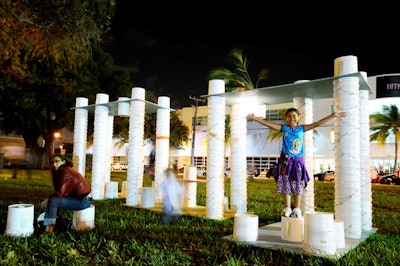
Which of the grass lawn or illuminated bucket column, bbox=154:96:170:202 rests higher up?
illuminated bucket column, bbox=154:96:170:202

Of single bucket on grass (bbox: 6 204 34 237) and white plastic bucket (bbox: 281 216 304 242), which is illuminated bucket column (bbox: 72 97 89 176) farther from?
white plastic bucket (bbox: 281 216 304 242)

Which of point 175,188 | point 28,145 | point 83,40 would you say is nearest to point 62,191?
point 175,188

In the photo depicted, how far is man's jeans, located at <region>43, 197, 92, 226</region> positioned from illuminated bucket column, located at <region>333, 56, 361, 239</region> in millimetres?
4060

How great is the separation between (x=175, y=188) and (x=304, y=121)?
2.90 meters

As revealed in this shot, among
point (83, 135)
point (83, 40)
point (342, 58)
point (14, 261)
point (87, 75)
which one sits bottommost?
point (14, 261)

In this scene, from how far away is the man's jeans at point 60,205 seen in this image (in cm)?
538

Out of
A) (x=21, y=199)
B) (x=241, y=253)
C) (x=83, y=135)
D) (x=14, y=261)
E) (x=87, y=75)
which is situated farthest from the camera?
(x=87, y=75)

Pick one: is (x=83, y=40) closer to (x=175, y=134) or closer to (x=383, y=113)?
(x=175, y=134)

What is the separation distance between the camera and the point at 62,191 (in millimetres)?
5496

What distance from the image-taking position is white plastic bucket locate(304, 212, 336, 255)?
431 cm

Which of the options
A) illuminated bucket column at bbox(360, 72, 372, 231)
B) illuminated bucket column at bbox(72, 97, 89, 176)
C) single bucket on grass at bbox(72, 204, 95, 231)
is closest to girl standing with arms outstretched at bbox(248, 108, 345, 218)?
illuminated bucket column at bbox(360, 72, 372, 231)

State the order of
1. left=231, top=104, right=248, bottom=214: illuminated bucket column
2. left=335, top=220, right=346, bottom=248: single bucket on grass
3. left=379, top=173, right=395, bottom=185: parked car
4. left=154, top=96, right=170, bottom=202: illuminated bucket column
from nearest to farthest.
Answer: left=335, top=220, right=346, bottom=248: single bucket on grass
left=231, top=104, right=248, bottom=214: illuminated bucket column
left=154, top=96, right=170, bottom=202: illuminated bucket column
left=379, top=173, right=395, bottom=185: parked car

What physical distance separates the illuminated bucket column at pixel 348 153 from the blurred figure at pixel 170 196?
2.99 metres

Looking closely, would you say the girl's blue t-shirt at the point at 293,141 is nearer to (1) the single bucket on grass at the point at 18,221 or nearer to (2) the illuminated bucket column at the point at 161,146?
(1) the single bucket on grass at the point at 18,221
